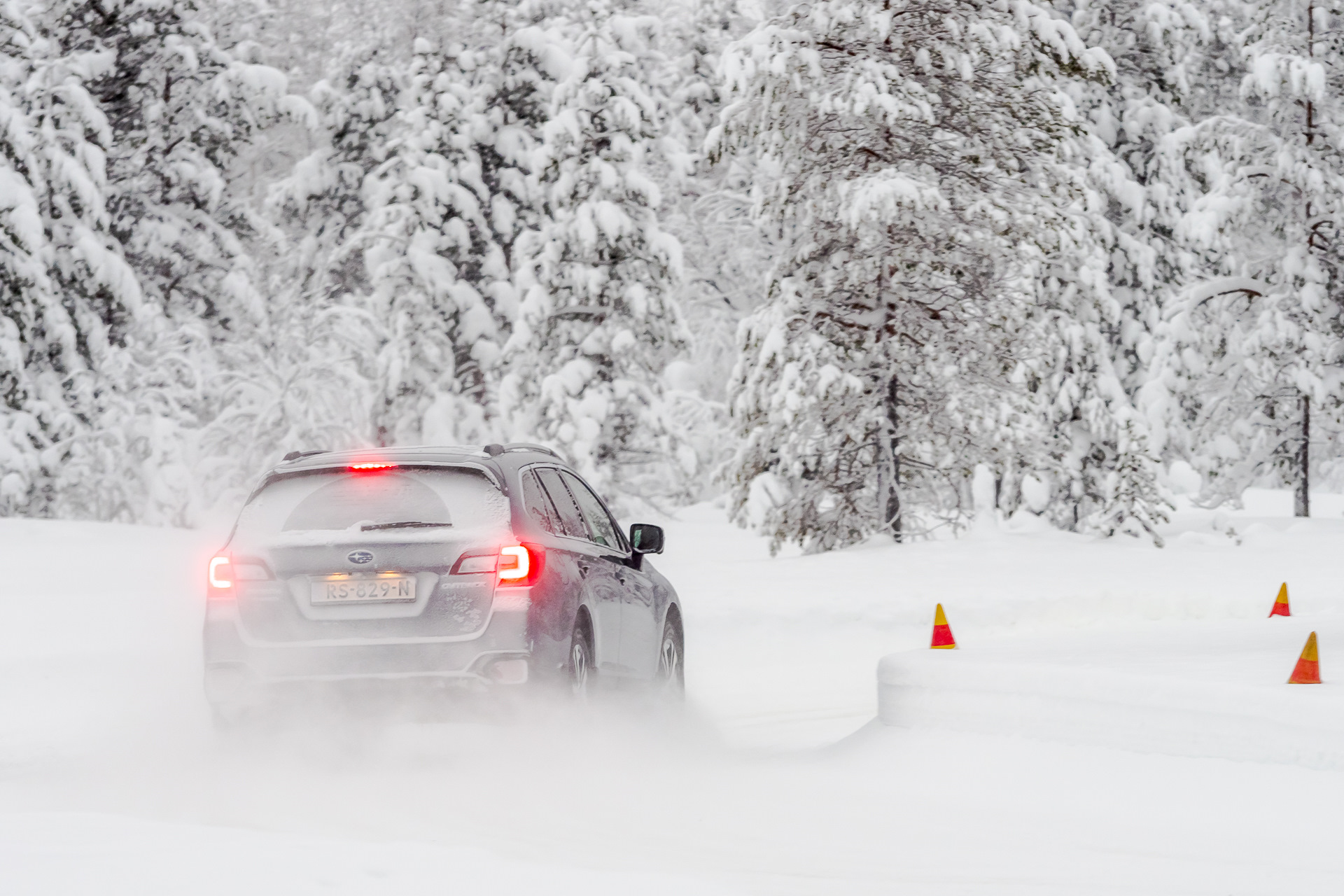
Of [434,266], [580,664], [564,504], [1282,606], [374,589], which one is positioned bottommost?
[1282,606]

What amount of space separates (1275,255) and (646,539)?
23.5 metres

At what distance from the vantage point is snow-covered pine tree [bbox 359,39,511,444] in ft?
121

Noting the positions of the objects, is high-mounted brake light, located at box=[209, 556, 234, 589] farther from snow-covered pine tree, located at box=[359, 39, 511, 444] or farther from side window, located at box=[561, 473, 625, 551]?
snow-covered pine tree, located at box=[359, 39, 511, 444]

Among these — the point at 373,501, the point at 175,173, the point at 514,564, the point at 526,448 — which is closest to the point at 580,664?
the point at 514,564

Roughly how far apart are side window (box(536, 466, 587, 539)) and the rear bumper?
103cm

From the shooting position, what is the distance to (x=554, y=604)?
828 cm

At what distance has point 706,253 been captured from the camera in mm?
45031

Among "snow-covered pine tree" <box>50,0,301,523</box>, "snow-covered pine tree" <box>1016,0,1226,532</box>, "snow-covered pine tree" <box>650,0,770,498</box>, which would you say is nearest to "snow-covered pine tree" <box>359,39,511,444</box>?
"snow-covered pine tree" <box>50,0,301,523</box>

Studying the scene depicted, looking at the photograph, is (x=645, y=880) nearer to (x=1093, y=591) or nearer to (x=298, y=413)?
(x=1093, y=591)

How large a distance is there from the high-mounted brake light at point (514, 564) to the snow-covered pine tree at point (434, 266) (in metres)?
28.3

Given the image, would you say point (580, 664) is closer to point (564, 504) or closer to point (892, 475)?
point (564, 504)

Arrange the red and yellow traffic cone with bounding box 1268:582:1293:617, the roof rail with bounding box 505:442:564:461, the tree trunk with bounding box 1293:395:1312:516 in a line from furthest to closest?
1. the tree trunk with bounding box 1293:395:1312:516
2. the red and yellow traffic cone with bounding box 1268:582:1293:617
3. the roof rail with bounding box 505:442:564:461

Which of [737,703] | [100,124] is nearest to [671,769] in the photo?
[737,703]

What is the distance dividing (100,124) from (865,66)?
642 inches
